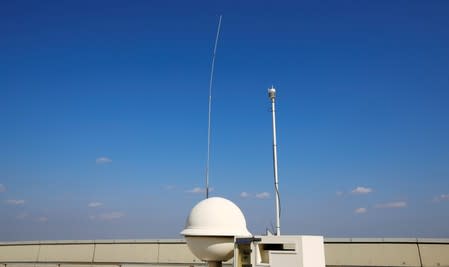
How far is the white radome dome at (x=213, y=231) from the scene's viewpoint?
29.2ft

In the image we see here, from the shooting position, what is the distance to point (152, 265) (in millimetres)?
15625

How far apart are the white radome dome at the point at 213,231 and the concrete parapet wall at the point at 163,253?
259 inches

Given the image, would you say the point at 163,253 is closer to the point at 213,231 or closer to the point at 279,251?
the point at 213,231

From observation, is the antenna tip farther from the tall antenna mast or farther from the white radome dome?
the white radome dome

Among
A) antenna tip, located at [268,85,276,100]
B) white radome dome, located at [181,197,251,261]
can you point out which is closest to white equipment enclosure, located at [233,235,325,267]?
white radome dome, located at [181,197,251,261]

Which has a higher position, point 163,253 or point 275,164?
point 275,164

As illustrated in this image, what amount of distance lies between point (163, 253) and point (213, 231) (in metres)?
8.20

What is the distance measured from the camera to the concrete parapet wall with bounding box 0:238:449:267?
43.1 feet

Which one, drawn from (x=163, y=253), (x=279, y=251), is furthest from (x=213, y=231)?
(x=163, y=253)

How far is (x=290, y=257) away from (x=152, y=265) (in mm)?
9331

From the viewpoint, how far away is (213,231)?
8.84m

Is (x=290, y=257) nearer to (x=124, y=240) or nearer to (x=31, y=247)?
(x=124, y=240)

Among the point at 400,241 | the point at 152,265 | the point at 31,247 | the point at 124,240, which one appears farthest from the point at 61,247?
the point at 400,241

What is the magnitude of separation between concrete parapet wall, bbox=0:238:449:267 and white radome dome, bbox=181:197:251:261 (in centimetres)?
658
